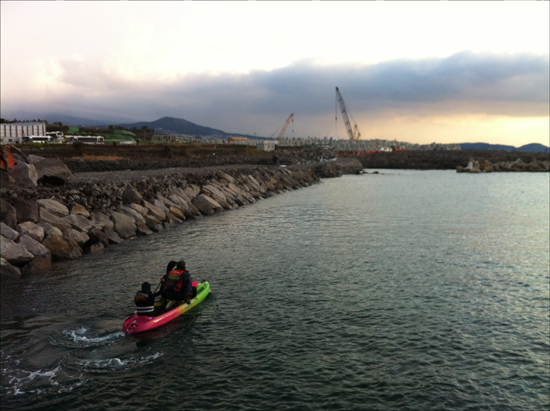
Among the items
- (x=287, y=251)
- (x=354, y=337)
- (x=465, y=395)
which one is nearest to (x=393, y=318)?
(x=354, y=337)

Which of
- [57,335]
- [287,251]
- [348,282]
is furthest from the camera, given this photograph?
[287,251]

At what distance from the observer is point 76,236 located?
24.9 meters

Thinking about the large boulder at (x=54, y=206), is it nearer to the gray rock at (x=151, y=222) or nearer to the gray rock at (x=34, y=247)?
the gray rock at (x=34, y=247)

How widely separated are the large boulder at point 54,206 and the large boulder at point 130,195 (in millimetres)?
5952

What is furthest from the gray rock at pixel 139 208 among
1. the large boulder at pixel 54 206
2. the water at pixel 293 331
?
the large boulder at pixel 54 206

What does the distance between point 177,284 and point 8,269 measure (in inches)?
384

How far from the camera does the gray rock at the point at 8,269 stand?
20.1m

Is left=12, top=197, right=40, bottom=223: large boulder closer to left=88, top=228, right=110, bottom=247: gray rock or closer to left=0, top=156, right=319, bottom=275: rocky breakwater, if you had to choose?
left=0, top=156, right=319, bottom=275: rocky breakwater

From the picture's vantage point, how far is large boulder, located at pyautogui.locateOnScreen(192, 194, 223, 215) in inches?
1609

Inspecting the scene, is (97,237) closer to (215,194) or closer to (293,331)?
(293,331)

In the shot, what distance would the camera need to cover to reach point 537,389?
1201cm

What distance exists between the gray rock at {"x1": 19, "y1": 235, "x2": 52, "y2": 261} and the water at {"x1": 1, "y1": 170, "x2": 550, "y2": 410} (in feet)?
4.09

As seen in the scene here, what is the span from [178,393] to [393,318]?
8.73m

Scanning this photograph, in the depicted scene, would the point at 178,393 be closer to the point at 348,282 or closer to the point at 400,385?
the point at 400,385
